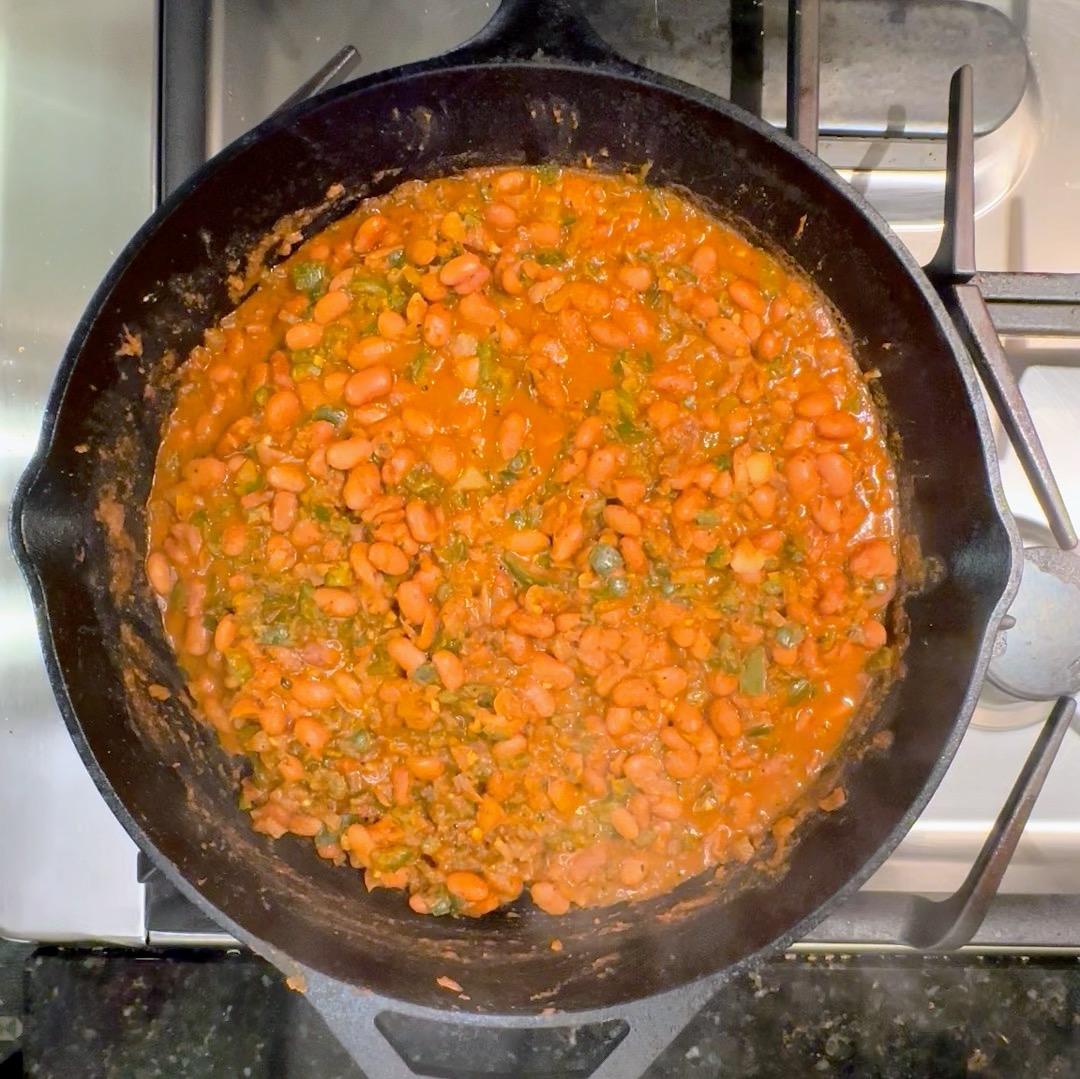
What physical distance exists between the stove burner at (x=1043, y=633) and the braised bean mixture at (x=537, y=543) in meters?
0.25

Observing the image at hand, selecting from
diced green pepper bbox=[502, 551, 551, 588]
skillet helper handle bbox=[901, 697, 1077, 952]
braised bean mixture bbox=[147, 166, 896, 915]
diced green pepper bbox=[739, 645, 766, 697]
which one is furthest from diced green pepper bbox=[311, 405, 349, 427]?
skillet helper handle bbox=[901, 697, 1077, 952]

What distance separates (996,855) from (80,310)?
7.31ft

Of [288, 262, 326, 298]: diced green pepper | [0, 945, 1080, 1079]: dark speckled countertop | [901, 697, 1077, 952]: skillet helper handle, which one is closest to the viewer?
[901, 697, 1077, 952]: skillet helper handle

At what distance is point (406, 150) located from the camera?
6.56 ft

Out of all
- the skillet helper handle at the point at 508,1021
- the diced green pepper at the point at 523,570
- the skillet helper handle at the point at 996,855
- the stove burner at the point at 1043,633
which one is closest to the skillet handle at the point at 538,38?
the diced green pepper at the point at 523,570

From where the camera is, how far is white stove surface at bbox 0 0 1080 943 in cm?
213

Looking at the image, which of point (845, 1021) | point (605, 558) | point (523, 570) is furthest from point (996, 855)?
point (523, 570)

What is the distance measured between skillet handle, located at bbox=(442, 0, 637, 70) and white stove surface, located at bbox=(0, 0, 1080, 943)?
810 mm

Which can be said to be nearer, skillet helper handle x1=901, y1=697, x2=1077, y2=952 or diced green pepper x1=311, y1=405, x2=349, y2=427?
skillet helper handle x1=901, y1=697, x2=1077, y2=952

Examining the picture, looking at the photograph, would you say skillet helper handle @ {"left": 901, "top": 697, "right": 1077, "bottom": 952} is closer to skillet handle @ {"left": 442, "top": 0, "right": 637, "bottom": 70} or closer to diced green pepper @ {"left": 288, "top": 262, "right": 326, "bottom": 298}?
skillet handle @ {"left": 442, "top": 0, "right": 637, "bottom": 70}

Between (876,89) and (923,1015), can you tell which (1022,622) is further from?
(876,89)

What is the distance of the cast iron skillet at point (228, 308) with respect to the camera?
1747 millimetres

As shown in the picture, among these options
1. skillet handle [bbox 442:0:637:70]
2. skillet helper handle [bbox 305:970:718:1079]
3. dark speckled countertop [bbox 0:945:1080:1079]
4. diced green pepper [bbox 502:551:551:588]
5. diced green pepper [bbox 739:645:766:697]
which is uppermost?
skillet handle [bbox 442:0:637:70]

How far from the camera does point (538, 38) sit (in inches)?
67.1
